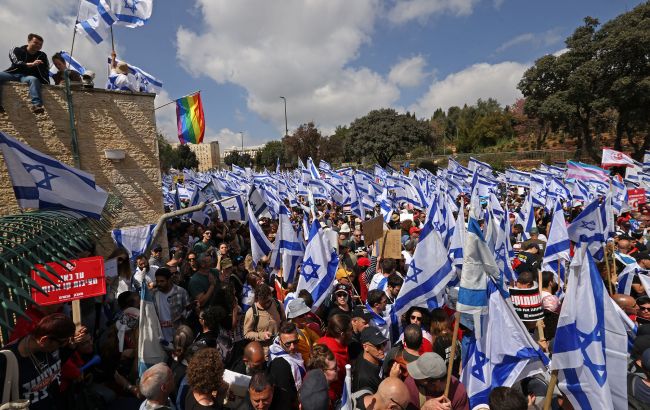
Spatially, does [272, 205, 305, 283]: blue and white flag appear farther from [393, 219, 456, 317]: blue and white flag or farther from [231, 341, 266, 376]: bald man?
[231, 341, 266, 376]: bald man

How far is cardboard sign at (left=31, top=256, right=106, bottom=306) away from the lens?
3.61 meters

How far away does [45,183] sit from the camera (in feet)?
13.6

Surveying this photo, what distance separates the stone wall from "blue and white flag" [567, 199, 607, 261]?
9083 mm

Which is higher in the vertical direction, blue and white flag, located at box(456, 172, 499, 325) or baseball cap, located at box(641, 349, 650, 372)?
blue and white flag, located at box(456, 172, 499, 325)

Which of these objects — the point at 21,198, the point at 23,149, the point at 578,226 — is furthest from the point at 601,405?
the point at 23,149

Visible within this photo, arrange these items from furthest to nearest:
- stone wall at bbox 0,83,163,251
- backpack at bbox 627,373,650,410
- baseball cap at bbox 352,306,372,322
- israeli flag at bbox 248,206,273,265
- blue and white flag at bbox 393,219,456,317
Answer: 1. stone wall at bbox 0,83,163,251
2. israeli flag at bbox 248,206,273,265
3. blue and white flag at bbox 393,219,456,317
4. baseball cap at bbox 352,306,372,322
5. backpack at bbox 627,373,650,410

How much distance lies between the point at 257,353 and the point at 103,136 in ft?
24.7

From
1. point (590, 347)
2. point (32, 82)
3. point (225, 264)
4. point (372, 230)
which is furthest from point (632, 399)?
point (32, 82)

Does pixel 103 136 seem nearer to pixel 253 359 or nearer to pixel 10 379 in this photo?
pixel 10 379

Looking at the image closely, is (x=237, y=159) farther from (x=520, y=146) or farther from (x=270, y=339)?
(x=270, y=339)

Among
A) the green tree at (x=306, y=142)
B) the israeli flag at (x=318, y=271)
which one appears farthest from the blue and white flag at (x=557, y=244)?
the green tree at (x=306, y=142)

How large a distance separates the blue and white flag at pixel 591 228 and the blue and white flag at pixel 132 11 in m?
9.54

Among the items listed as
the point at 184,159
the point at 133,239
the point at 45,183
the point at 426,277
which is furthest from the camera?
the point at 184,159

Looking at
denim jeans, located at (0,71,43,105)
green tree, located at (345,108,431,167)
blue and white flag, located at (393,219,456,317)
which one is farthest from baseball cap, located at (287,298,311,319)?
green tree, located at (345,108,431,167)
